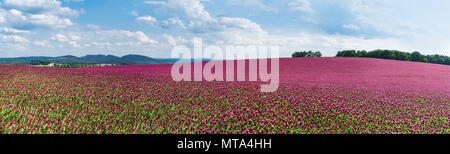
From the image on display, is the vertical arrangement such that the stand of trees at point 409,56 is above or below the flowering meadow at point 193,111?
above

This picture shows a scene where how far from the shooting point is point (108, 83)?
10031 mm

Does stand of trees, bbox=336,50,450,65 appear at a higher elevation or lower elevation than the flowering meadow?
higher

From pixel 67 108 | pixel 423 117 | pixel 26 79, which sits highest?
pixel 26 79

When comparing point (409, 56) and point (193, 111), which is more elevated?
point (409, 56)

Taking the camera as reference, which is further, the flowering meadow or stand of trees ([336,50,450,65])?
stand of trees ([336,50,450,65])

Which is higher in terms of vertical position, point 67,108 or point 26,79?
point 26,79

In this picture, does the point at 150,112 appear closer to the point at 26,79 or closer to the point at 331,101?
the point at 331,101

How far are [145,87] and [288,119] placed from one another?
590cm

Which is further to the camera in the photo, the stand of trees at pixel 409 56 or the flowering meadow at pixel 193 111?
the stand of trees at pixel 409 56

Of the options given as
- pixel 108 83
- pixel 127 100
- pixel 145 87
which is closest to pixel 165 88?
pixel 145 87

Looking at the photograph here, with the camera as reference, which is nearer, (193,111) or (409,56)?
(193,111)
